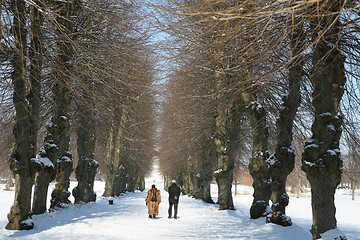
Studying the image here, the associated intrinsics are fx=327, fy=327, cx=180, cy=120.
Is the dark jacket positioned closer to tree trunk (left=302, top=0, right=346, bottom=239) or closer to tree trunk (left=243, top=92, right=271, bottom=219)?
tree trunk (left=243, top=92, right=271, bottom=219)

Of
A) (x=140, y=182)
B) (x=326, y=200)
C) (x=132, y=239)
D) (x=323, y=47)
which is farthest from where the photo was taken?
(x=140, y=182)

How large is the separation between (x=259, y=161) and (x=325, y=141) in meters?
4.40

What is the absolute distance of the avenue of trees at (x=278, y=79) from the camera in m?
4.61

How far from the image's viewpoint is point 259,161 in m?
10.6

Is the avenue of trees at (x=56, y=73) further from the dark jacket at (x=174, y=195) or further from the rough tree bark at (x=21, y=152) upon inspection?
the dark jacket at (x=174, y=195)

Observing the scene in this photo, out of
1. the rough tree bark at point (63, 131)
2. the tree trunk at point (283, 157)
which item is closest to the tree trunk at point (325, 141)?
the tree trunk at point (283, 157)

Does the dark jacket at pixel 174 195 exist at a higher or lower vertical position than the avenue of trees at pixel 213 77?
lower

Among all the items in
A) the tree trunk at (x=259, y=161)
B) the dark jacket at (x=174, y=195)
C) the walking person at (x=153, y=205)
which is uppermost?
the tree trunk at (x=259, y=161)

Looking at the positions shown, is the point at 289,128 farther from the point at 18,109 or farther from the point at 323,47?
the point at 18,109

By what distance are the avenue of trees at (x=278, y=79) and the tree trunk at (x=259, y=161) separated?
32 millimetres

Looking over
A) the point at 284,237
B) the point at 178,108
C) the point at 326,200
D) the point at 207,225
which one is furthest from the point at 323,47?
the point at 178,108

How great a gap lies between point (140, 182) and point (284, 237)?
5881cm

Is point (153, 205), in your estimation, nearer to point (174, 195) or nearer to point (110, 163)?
point (174, 195)

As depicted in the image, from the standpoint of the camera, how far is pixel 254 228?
31.7ft
